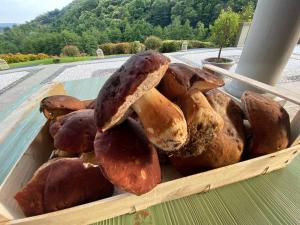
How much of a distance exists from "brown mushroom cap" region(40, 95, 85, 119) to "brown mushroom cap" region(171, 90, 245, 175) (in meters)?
0.29

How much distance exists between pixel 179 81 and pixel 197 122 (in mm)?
87

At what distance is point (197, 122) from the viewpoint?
14.9 inches

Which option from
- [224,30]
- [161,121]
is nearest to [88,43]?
[224,30]

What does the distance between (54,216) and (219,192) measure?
0.34 meters

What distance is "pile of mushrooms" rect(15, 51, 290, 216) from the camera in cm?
28

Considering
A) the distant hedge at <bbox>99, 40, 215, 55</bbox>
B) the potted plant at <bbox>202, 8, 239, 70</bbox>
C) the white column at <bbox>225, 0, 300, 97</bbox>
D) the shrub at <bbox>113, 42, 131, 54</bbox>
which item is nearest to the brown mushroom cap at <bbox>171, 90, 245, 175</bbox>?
the white column at <bbox>225, 0, 300, 97</bbox>

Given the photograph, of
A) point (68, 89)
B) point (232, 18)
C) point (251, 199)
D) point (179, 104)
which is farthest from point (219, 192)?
point (232, 18)

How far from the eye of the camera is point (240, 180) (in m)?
0.49

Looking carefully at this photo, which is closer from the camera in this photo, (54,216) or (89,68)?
(54,216)

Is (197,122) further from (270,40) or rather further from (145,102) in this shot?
(270,40)

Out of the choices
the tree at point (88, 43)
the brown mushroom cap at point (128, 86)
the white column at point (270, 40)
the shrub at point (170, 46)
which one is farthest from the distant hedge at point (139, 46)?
the brown mushroom cap at point (128, 86)

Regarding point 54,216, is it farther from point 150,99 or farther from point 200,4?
point 200,4

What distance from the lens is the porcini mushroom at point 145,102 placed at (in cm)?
26

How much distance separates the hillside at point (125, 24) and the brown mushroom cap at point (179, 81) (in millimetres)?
7916
